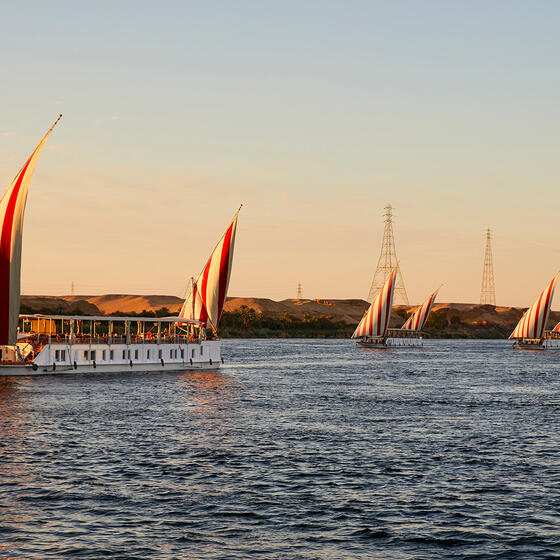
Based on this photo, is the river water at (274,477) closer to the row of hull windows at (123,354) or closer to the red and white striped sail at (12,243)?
the red and white striped sail at (12,243)

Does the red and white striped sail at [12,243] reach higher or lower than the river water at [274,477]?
higher

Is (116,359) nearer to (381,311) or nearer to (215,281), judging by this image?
(215,281)

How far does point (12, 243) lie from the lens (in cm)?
7469

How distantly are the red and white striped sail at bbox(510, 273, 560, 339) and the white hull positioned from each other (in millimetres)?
99237

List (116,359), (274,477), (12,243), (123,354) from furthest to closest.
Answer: (123,354) < (116,359) < (12,243) < (274,477)

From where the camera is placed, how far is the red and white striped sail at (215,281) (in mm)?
107938

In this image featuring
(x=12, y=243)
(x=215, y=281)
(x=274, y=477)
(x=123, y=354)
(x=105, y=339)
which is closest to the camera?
(x=274, y=477)

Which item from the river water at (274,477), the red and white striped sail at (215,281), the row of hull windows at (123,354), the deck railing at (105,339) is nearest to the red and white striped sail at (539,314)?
the red and white striped sail at (215,281)

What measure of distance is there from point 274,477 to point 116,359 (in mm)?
61530

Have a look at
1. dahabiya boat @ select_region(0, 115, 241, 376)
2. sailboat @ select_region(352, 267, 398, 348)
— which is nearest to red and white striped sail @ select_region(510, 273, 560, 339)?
sailboat @ select_region(352, 267, 398, 348)

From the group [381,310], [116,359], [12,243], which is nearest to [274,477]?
[12,243]

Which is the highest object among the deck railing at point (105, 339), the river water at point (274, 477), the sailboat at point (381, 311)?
the sailboat at point (381, 311)

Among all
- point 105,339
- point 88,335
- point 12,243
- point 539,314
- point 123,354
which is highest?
point 12,243

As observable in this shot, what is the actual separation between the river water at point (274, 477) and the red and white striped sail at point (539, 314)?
117 meters
